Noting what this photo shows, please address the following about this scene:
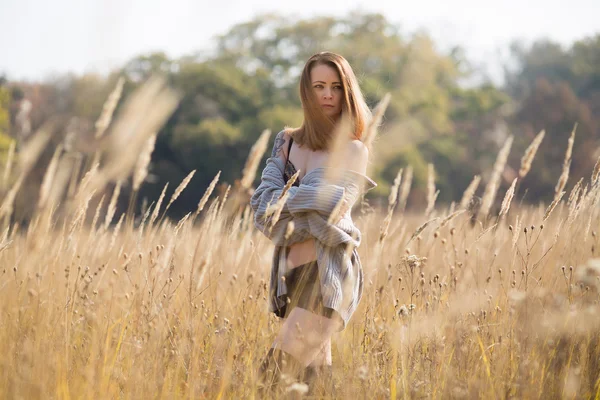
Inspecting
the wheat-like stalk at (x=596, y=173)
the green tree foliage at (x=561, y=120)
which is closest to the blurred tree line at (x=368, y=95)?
the green tree foliage at (x=561, y=120)

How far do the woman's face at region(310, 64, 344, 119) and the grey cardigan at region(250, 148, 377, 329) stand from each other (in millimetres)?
340

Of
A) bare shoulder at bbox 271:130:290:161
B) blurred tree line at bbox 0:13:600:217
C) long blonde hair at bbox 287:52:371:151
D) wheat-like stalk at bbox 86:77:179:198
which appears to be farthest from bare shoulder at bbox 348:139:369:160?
blurred tree line at bbox 0:13:600:217

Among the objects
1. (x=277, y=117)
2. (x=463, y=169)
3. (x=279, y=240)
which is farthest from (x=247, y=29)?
(x=279, y=240)

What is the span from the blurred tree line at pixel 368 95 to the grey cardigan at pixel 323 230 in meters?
17.2

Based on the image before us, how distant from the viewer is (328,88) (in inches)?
102

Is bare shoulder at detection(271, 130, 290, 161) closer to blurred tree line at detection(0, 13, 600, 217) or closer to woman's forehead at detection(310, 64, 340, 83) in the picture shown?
woman's forehead at detection(310, 64, 340, 83)

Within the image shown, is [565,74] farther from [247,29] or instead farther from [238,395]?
[238,395]

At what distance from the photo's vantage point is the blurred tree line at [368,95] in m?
22.0

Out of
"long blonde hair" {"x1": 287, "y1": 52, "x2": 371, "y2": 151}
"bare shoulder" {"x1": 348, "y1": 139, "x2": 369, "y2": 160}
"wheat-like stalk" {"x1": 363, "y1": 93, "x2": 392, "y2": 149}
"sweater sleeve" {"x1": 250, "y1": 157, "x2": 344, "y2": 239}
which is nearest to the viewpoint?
"wheat-like stalk" {"x1": 363, "y1": 93, "x2": 392, "y2": 149}

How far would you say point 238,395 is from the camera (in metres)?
2.22

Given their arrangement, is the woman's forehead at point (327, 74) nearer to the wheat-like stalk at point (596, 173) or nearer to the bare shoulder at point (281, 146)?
the bare shoulder at point (281, 146)

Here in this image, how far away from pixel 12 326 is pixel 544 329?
6.14 ft

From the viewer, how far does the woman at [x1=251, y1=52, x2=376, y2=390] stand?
2277 millimetres

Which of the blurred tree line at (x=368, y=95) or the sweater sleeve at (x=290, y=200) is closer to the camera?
the sweater sleeve at (x=290, y=200)
